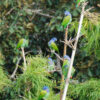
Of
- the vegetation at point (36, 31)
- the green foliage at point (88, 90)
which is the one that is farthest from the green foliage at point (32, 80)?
the vegetation at point (36, 31)

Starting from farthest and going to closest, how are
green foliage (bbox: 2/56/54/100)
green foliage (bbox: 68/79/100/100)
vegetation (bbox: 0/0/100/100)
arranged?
Answer: 1. vegetation (bbox: 0/0/100/100)
2. green foliage (bbox: 2/56/54/100)
3. green foliage (bbox: 68/79/100/100)

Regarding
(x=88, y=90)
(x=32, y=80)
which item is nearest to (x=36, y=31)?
(x=32, y=80)

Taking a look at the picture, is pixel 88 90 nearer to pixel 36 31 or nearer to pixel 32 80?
pixel 32 80

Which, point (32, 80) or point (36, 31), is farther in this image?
point (36, 31)

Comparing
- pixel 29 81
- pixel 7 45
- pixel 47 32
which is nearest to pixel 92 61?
pixel 47 32

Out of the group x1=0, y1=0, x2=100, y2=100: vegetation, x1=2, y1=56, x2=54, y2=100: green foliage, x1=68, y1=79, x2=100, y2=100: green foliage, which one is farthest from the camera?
x1=0, y1=0, x2=100, y2=100: vegetation

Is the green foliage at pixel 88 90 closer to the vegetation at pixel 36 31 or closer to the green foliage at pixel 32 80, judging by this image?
the green foliage at pixel 32 80

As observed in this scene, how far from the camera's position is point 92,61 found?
86.4 inches

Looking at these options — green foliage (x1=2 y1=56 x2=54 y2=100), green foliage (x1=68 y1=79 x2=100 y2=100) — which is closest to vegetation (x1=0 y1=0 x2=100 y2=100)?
green foliage (x1=2 y1=56 x2=54 y2=100)

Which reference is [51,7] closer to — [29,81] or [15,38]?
[15,38]

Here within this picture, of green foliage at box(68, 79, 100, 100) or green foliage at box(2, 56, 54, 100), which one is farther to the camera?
green foliage at box(2, 56, 54, 100)

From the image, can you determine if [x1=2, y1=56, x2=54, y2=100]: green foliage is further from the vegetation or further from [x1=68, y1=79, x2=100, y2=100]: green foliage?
the vegetation

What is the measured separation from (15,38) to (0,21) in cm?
23

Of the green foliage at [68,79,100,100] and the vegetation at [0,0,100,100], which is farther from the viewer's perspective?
the vegetation at [0,0,100,100]
